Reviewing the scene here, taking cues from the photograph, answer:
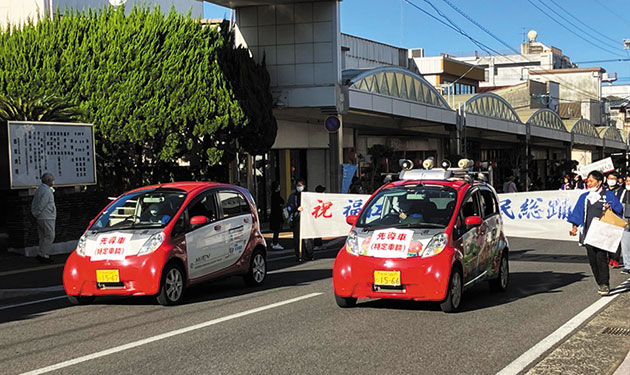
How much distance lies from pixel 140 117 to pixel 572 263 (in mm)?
13232

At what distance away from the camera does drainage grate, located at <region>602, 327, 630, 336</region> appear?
9164 millimetres

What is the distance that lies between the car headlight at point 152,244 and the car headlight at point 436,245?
364 centimetres

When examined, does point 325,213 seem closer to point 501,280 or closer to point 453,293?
point 501,280

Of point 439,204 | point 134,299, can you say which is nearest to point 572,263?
point 439,204

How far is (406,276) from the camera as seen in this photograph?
33.4 feet

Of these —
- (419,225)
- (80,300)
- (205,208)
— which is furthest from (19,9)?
(419,225)

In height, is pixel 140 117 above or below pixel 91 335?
above

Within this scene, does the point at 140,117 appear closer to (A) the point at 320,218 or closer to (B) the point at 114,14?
(B) the point at 114,14

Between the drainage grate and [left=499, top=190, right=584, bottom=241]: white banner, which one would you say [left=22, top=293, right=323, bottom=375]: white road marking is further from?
[left=499, top=190, right=584, bottom=241]: white banner

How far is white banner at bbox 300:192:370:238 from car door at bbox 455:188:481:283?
617cm

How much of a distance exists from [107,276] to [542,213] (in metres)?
9.37

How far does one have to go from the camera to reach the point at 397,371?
24.1 ft

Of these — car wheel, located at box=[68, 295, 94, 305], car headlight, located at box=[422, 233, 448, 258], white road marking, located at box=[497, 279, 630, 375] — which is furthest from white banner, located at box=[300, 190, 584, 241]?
car headlight, located at box=[422, 233, 448, 258]

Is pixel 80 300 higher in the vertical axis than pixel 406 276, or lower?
lower
